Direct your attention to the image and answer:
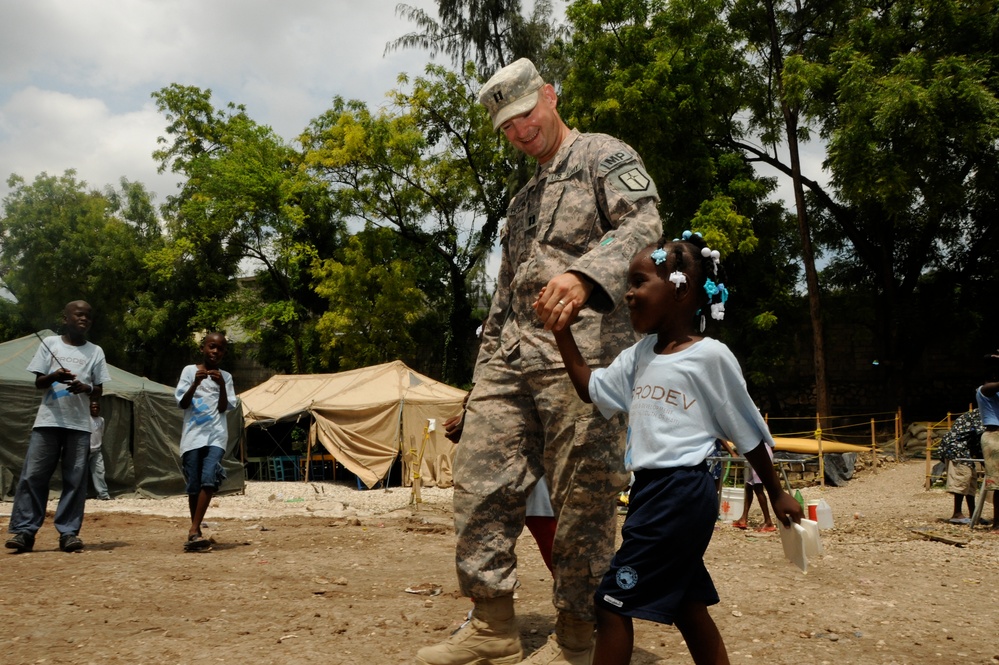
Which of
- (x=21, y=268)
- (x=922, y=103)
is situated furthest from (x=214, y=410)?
(x=922, y=103)

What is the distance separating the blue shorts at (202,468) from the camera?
685 cm

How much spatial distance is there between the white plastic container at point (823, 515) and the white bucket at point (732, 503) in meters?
1.86

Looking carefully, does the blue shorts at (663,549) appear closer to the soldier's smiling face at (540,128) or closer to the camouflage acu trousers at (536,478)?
the camouflage acu trousers at (536,478)

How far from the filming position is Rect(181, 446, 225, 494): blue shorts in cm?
685

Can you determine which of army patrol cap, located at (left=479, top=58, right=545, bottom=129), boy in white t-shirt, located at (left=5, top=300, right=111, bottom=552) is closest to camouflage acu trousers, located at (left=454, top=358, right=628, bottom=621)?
army patrol cap, located at (left=479, top=58, right=545, bottom=129)

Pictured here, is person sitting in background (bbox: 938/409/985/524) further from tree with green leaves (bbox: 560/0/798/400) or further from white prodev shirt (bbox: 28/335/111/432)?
tree with green leaves (bbox: 560/0/798/400)

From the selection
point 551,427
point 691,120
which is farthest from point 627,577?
point 691,120

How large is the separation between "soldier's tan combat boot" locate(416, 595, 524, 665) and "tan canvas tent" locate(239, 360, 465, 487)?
560 inches

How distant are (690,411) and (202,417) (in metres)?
5.32

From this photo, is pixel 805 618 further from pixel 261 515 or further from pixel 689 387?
pixel 261 515

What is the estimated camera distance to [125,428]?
1473cm

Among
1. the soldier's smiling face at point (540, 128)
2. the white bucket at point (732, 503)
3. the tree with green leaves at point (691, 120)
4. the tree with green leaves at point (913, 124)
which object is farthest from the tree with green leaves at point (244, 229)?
the soldier's smiling face at point (540, 128)

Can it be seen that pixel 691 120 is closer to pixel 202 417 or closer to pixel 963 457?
pixel 963 457

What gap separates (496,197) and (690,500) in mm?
26845
